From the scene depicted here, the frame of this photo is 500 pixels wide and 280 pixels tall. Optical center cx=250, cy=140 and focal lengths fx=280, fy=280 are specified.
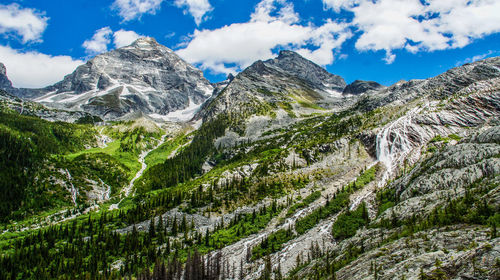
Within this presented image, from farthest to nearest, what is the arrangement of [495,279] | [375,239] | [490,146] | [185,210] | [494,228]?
[185,210] < [490,146] < [375,239] < [494,228] < [495,279]

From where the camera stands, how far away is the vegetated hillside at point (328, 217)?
116 ft

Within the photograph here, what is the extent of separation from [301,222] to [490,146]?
47863 millimetres

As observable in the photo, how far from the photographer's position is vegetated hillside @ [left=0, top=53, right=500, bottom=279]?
116 feet

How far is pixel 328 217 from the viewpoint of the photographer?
3093 inches

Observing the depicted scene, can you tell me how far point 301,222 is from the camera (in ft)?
259

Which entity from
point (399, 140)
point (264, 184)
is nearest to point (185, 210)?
point (264, 184)

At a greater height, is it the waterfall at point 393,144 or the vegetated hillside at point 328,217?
the waterfall at point 393,144

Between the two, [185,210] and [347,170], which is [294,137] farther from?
[185,210]

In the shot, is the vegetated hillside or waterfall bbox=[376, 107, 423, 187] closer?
the vegetated hillside

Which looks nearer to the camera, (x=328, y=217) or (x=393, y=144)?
(x=328, y=217)

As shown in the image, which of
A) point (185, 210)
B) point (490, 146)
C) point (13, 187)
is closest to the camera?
point (490, 146)

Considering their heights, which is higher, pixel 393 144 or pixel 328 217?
pixel 393 144

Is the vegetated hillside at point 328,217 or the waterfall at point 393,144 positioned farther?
the waterfall at point 393,144

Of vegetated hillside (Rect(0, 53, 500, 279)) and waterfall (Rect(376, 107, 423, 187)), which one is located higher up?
waterfall (Rect(376, 107, 423, 187))
